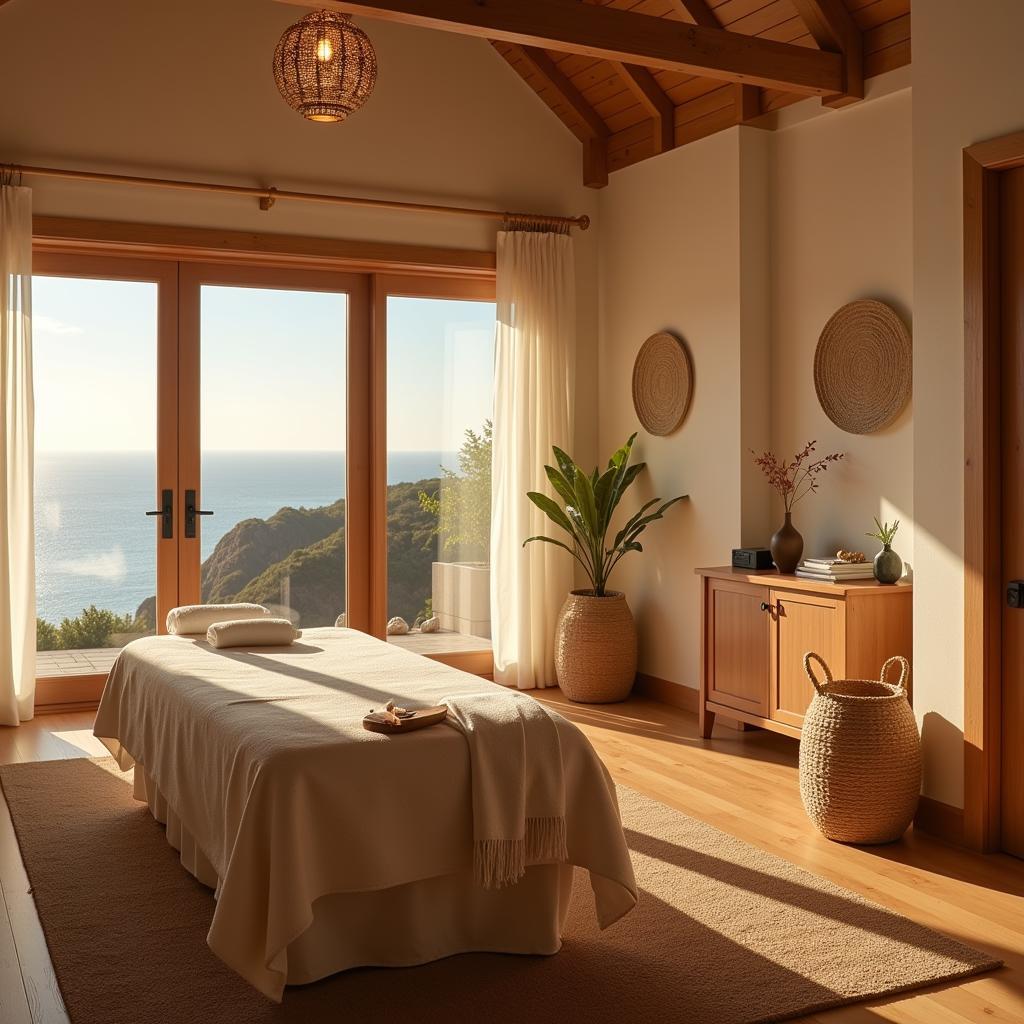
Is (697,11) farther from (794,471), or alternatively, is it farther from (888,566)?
(888,566)

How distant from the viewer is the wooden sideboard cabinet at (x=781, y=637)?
4.23 m

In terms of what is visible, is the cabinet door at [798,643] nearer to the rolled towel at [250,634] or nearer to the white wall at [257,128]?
the rolled towel at [250,634]

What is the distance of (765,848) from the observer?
363 cm

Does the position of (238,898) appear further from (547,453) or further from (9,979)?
(547,453)

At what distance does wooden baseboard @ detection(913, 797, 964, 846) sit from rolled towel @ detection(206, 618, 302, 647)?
2205 mm

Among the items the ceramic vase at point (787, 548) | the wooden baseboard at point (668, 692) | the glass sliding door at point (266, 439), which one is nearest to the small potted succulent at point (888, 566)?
the ceramic vase at point (787, 548)

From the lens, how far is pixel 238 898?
8.14 feet

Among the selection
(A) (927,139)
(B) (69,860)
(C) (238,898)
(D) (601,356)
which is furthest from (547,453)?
(C) (238,898)

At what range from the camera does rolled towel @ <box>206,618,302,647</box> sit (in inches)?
159

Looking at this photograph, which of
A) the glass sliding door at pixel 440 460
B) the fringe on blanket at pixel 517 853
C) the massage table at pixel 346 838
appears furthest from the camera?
the glass sliding door at pixel 440 460

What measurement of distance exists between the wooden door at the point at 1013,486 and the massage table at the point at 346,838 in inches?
55.5

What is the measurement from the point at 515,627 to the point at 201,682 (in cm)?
284

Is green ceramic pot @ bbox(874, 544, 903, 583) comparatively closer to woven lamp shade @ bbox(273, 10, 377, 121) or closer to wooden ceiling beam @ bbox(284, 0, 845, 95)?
wooden ceiling beam @ bbox(284, 0, 845, 95)

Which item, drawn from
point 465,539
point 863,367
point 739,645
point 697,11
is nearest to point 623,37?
point 697,11
